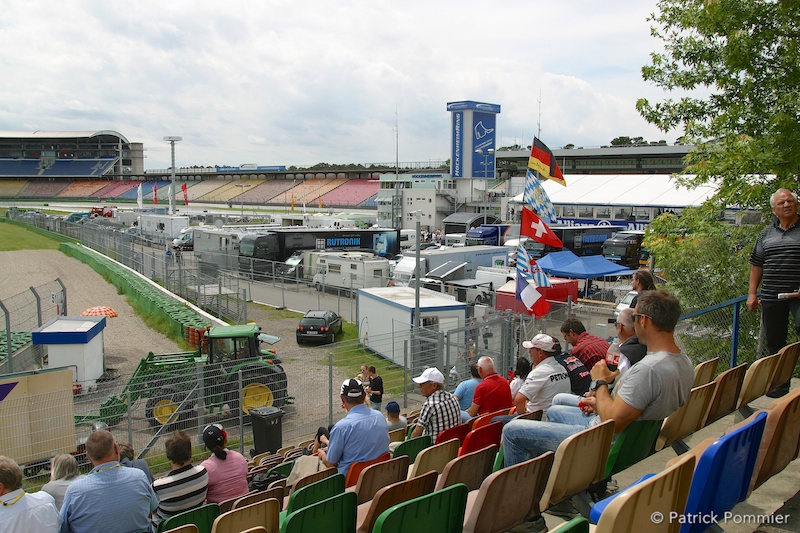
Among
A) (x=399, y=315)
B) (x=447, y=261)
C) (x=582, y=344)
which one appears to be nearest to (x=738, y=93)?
(x=582, y=344)

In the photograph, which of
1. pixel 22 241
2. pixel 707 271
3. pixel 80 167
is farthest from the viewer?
pixel 80 167

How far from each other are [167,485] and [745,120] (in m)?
10.5

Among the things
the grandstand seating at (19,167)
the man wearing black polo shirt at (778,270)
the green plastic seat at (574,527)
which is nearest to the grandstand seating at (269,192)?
the grandstand seating at (19,167)

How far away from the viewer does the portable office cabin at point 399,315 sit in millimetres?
16594

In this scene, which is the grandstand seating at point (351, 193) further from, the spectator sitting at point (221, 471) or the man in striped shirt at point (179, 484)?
the man in striped shirt at point (179, 484)

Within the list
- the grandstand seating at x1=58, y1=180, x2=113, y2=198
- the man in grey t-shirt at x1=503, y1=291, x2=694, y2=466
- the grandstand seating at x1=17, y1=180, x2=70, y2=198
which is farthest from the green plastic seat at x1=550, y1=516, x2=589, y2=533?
the grandstand seating at x1=17, y1=180, x2=70, y2=198

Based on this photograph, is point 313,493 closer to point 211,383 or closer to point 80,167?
point 211,383

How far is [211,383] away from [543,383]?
7682 mm

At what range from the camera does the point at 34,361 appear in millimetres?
14859

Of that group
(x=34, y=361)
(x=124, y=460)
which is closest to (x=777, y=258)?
(x=124, y=460)

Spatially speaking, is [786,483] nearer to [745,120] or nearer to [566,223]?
[745,120]

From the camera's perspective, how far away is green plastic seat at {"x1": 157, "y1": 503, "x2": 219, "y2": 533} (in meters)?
4.27

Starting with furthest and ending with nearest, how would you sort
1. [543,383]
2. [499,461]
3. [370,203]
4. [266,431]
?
[370,203], [266,431], [543,383], [499,461]

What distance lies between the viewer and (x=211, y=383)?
37.9ft
